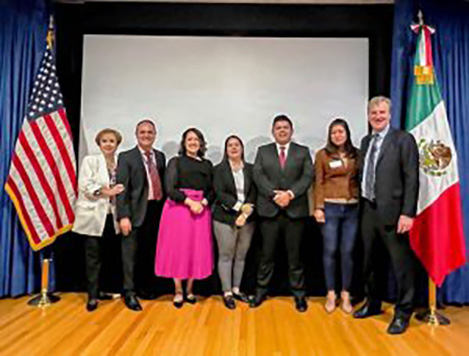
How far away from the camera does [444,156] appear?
2852 mm

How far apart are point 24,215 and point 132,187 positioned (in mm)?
897

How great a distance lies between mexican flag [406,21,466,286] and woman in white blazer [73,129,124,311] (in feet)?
7.56

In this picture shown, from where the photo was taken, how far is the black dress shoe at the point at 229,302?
299 cm

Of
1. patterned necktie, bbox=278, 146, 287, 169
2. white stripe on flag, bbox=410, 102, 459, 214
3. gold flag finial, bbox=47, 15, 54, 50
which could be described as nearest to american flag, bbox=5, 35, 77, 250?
gold flag finial, bbox=47, 15, 54, 50

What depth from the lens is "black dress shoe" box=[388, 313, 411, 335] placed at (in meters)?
2.52

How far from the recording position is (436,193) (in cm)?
284

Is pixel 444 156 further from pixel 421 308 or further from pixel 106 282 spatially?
pixel 106 282

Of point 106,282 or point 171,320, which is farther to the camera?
point 106,282

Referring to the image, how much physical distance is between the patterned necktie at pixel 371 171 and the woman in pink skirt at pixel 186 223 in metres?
1.22

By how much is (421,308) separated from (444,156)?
1.23 meters

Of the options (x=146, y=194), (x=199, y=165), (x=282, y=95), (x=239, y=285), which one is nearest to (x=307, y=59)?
(x=282, y=95)

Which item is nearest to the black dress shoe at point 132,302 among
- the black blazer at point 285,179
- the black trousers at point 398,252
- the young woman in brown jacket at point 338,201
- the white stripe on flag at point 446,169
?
the black blazer at point 285,179

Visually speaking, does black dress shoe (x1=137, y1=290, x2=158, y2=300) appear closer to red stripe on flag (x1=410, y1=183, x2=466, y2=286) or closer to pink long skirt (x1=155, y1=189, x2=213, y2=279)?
pink long skirt (x1=155, y1=189, x2=213, y2=279)

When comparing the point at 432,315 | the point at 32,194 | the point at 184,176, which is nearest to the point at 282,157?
the point at 184,176
